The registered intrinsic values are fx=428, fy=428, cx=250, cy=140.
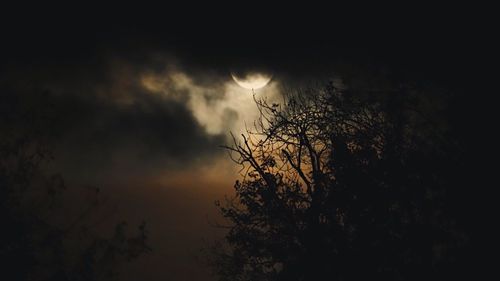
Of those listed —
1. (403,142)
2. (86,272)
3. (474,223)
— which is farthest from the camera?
(86,272)

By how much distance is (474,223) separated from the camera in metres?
12.0

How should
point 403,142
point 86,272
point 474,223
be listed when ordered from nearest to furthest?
1. point 474,223
2. point 403,142
3. point 86,272

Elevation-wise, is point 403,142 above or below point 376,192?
above

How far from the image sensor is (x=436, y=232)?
40.7 ft

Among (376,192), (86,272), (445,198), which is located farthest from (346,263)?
(86,272)

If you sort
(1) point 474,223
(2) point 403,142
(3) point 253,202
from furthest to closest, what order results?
(3) point 253,202
(2) point 403,142
(1) point 474,223

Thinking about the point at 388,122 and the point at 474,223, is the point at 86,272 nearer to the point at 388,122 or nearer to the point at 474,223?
the point at 388,122

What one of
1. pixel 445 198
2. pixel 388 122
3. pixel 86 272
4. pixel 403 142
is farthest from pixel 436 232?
pixel 86 272

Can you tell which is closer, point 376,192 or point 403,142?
point 376,192

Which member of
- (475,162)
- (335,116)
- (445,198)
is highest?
(335,116)

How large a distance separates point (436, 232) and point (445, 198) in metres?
1.02

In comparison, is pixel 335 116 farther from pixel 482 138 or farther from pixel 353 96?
pixel 482 138

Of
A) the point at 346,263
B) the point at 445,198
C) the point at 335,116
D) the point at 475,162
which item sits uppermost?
the point at 335,116

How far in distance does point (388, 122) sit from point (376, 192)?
2890 millimetres
